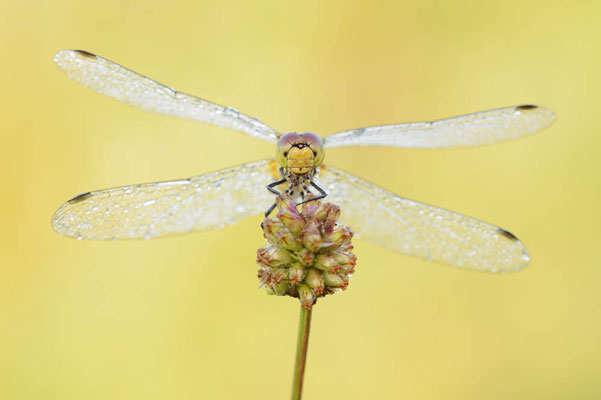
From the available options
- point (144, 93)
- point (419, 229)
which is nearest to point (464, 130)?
point (419, 229)

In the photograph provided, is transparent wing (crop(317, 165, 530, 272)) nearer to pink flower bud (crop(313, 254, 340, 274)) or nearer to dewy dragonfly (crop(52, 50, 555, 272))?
dewy dragonfly (crop(52, 50, 555, 272))

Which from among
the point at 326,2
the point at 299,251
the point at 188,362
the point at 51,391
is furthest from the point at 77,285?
the point at 326,2

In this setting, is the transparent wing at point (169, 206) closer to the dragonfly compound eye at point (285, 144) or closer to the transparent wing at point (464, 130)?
the dragonfly compound eye at point (285, 144)

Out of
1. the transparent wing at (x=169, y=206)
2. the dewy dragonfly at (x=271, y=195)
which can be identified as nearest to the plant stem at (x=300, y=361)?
the dewy dragonfly at (x=271, y=195)

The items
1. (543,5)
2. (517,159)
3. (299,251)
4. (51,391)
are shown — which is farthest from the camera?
(543,5)

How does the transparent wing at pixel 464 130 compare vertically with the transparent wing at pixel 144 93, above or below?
above

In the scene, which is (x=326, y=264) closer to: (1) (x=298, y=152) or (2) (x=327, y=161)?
(1) (x=298, y=152)

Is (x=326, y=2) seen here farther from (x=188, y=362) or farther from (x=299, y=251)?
(x=299, y=251)
